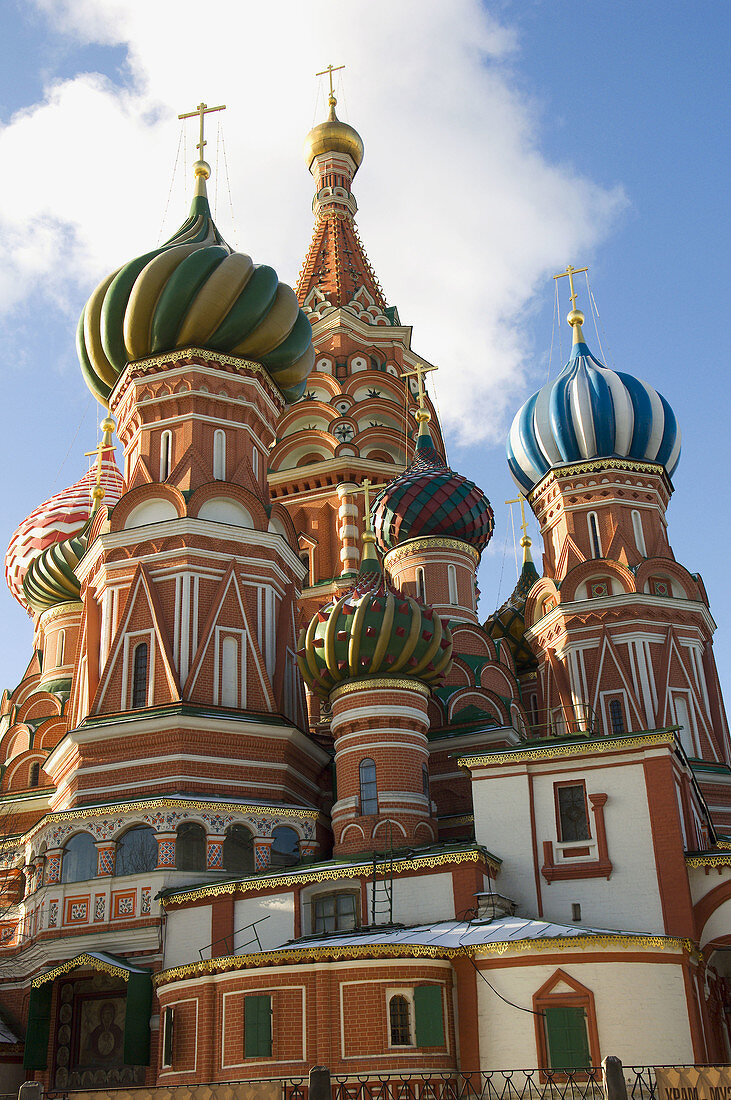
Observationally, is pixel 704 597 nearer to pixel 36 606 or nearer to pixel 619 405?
pixel 619 405

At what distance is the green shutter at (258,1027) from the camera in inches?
589

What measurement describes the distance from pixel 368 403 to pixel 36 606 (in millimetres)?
9630

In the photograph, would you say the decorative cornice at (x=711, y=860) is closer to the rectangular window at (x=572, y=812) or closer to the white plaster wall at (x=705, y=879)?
Answer: the white plaster wall at (x=705, y=879)

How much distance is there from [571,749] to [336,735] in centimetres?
447

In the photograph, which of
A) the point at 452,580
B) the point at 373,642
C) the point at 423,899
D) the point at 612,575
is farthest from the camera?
the point at 612,575

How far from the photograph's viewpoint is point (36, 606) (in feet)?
96.3

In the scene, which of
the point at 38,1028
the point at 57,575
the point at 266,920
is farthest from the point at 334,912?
the point at 57,575

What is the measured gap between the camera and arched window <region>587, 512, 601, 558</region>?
2753cm

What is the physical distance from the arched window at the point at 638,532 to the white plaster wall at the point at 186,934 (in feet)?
43.5

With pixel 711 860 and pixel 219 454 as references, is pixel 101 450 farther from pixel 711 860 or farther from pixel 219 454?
pixel 711 860

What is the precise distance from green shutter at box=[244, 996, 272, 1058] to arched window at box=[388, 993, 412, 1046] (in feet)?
4.91

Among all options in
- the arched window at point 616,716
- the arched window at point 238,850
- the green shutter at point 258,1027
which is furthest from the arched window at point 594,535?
the green shutter at point 258,1027

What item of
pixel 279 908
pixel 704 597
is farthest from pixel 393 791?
pixel 704 597

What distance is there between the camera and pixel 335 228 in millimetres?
36469
